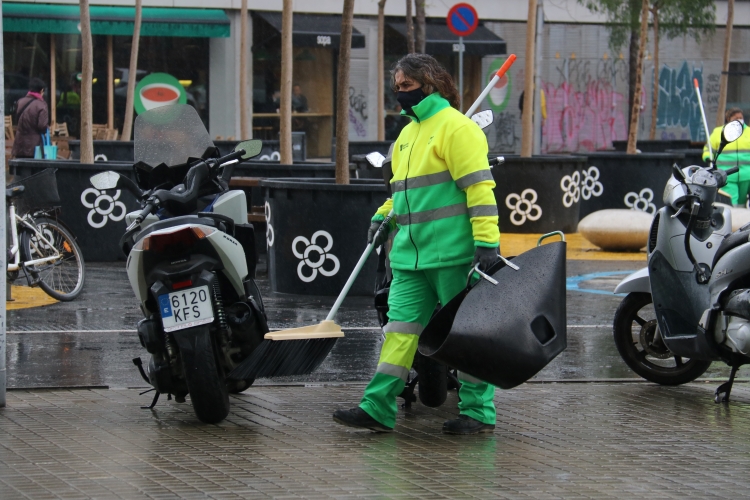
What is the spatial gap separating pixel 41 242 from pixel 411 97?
523 cm

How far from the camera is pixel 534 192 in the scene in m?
15.6

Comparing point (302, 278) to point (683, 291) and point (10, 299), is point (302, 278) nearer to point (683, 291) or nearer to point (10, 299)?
point (10, 299)

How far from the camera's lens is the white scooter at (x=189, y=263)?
231 inches

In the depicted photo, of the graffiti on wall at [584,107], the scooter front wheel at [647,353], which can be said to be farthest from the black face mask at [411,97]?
the graffiti on wall at [584,107]

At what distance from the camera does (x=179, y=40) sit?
28266 millimetres

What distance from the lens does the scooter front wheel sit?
7.23 meters

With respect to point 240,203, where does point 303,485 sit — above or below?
below

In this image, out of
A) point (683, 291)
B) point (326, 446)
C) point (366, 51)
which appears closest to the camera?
point (326, 446)

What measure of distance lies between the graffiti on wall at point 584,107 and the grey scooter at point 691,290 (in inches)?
1027

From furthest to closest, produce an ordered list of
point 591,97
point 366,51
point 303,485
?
point 591,97, point 366,51, point 303,485

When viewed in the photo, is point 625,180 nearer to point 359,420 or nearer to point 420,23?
point 420,23

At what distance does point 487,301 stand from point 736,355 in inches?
68.2

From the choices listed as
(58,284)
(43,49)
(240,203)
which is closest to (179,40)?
(43,49)

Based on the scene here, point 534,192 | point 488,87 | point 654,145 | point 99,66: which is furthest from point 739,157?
point 99,66
